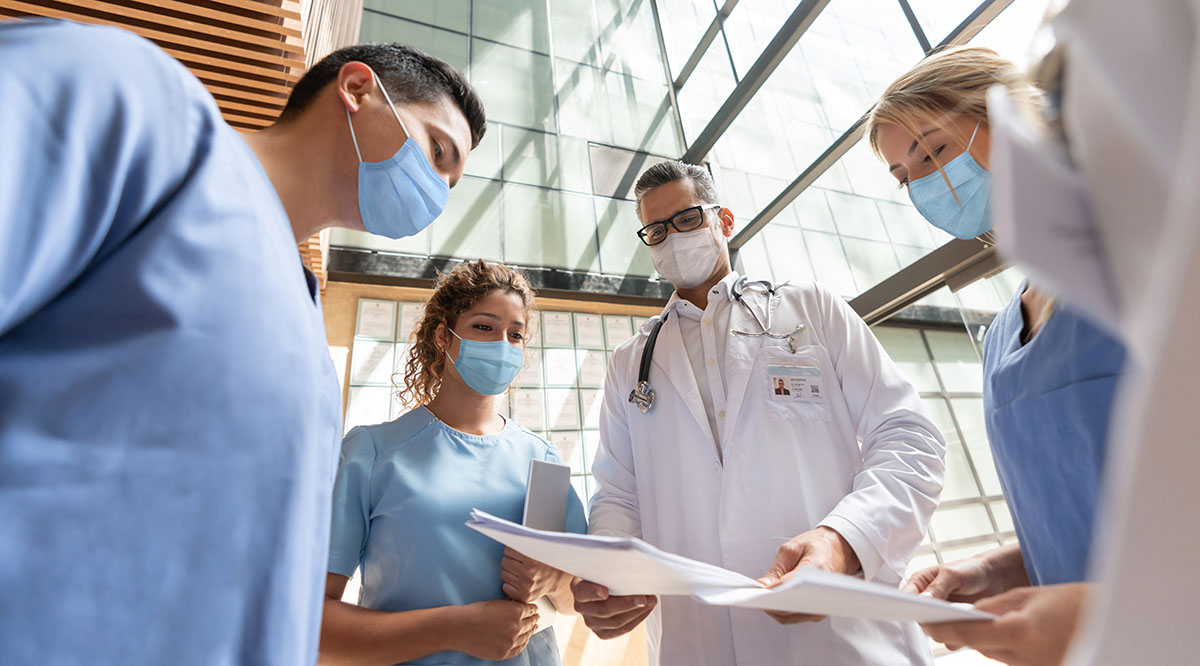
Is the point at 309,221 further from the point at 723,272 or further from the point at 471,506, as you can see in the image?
the point at 723,272

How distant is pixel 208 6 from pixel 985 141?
8.57ft

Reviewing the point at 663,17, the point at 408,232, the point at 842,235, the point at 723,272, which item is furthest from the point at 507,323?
the point at 663,17

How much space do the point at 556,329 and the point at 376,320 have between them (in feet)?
4.76

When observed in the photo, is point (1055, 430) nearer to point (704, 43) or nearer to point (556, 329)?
point (556, 329)

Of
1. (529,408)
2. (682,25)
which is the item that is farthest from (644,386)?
(682,25)

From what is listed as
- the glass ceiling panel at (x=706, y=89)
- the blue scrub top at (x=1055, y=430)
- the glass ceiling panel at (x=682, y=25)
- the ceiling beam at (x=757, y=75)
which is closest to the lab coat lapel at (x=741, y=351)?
the blue scrub top at (x=1055, y=430)

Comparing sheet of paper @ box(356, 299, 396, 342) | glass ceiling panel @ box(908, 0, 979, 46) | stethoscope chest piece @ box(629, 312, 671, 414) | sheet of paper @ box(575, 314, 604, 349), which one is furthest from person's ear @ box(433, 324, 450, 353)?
glass ceiling panel @ box(908, 0, 979, 46)

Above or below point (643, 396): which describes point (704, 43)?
above

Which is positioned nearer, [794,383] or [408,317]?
[794,383]

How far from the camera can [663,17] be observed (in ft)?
21.3

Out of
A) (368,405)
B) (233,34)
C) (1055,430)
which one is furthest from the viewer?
(368,405)

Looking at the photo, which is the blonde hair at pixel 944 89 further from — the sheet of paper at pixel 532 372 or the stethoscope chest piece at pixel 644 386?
the sheet of paper at pixel 532 372

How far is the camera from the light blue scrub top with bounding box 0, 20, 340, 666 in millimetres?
484

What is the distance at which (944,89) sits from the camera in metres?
1.10
